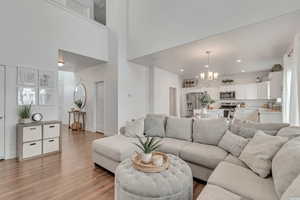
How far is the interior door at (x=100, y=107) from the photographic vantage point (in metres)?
5.82

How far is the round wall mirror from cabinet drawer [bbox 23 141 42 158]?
309 centimetres

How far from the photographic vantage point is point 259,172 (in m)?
1.54

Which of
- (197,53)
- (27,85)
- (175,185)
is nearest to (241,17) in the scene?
(197,53)

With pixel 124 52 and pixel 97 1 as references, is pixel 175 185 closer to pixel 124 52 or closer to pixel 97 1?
pixel 124 52

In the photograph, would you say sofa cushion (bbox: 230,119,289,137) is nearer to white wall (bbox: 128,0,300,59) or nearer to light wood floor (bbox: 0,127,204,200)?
light wood floor (bbox: 0,127,204,200)

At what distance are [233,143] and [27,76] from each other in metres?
4.58

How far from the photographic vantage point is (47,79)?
3.88 metres

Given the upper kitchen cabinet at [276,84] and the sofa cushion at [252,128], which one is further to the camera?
the upper kitchen cabinet at [276,84]

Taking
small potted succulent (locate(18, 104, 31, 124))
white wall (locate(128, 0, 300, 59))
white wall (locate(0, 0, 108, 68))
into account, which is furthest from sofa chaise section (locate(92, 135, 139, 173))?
white wall (locate(128, 0, 300, 59))

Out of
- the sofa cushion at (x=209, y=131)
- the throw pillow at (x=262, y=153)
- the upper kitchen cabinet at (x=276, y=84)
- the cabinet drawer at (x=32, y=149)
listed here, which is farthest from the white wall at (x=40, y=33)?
the upper kitchen cabinet at (x=276, y=84)

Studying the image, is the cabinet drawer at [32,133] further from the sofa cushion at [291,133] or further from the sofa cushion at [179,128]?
the sofa cushion at [291,133]

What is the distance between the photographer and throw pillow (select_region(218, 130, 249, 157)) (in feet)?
6.70

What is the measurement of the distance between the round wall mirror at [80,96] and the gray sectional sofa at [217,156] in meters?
3.74

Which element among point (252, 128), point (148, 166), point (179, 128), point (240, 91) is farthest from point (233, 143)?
point (240, 91)
